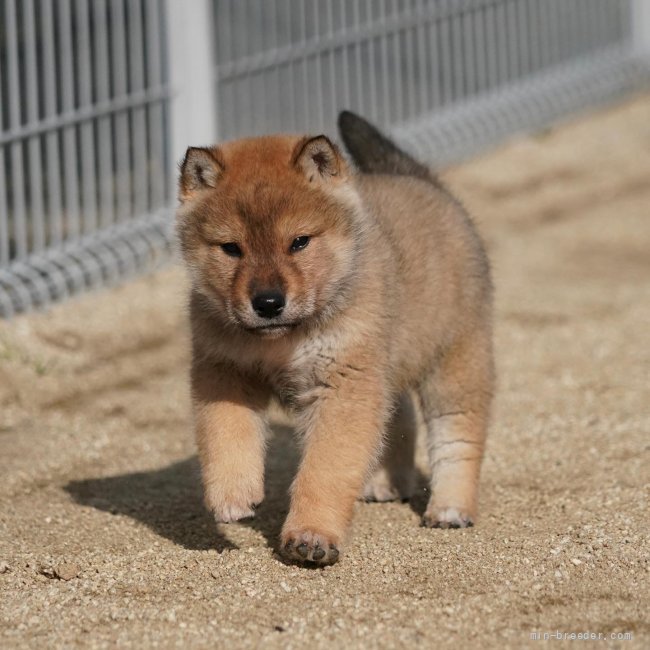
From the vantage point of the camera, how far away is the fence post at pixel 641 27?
48.4 ft

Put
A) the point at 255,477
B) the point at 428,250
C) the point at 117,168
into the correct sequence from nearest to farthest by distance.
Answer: the point at 255,477 → the point at 428,250 → the point at 117,168

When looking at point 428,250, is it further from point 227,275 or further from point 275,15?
point 275,15

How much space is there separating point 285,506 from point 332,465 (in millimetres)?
1068

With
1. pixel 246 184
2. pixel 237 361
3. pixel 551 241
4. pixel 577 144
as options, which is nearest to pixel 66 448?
pixel 237 361

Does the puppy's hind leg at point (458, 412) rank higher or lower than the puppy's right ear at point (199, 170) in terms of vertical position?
lower

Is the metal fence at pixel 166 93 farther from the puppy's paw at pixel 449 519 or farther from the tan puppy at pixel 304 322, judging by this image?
the puppy's paw at pixel 449 519

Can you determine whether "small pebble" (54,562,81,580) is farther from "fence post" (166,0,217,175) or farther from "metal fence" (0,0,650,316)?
"fence post" (166,0,217,175)

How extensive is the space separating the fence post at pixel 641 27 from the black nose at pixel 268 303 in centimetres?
1134

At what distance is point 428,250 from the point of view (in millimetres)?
5633

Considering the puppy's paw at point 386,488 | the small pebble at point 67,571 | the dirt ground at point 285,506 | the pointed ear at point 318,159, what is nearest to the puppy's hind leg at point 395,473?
the puppy's paw at point 386,488

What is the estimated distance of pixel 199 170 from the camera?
4953 millimetres

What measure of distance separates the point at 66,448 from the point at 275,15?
16.5ft

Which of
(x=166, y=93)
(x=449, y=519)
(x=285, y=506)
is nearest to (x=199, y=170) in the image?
(x=285, y=506)

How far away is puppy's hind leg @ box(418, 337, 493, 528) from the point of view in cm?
569
